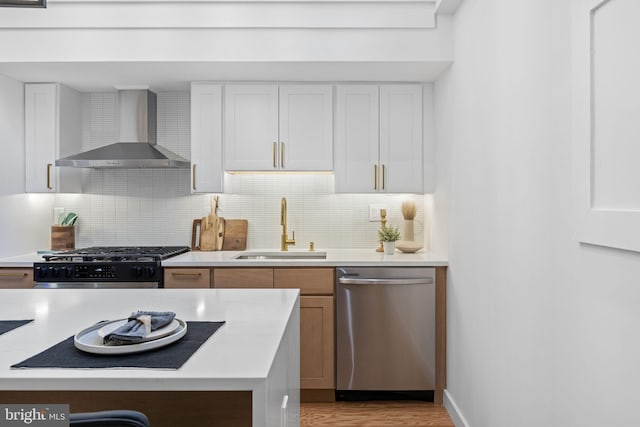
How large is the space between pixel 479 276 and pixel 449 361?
894 mm

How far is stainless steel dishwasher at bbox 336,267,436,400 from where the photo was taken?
3131mm

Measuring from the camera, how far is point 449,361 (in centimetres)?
307

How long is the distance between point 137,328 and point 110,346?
0.28ft

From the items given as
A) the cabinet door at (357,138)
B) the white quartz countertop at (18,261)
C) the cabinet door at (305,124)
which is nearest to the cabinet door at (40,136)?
the white quartz countertop at (18,261)

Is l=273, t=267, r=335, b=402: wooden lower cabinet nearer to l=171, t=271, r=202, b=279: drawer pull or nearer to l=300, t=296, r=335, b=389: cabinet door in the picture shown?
l=300, t=296, r=335, b=389: cabinet door

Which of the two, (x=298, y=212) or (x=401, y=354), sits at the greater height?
(x=298, y=212)

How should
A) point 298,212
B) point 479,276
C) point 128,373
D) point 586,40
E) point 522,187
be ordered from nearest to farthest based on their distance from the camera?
1. point 128,373
2. point 586,40
3. point 522,187
4. point 479,276
5. point 298,212

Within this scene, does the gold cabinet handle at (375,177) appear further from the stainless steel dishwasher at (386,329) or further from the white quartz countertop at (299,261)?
the stainless steel dishwasher at (386,329)

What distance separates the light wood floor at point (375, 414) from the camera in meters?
2.90

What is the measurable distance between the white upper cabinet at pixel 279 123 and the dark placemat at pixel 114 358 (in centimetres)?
227

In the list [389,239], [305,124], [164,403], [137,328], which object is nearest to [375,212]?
[389,239]

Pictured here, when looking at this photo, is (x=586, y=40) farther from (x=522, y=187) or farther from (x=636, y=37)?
(x=522, y=187)

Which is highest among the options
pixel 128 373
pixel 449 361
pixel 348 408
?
pixel 128 373

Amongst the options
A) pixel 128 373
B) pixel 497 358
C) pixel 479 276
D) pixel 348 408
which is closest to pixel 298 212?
pixel 348 408
